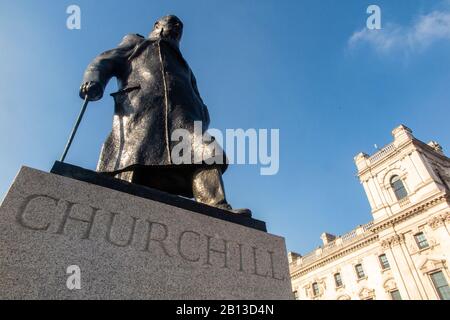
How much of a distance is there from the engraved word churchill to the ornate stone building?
2504 centimetres

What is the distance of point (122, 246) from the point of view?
184cm

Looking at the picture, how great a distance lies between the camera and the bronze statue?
110 inches

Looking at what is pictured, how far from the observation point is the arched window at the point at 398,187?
27.0 metres

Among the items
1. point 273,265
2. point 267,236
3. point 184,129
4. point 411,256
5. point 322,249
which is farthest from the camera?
point 322,249

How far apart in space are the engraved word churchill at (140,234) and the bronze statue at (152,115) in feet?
1.43

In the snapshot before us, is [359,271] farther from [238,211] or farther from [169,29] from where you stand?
[238,211]

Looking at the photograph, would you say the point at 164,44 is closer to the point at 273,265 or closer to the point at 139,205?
the point at 139,205

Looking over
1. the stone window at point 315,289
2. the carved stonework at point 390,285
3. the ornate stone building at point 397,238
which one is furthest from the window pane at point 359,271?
the stone window at point 315,289

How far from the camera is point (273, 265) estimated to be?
2.28 metres

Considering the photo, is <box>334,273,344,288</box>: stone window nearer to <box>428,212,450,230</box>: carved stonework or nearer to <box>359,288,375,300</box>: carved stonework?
<box>359,288,375,300</box>: carved stonework

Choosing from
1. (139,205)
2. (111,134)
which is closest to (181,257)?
(139,205)

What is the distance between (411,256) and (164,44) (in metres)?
26.9

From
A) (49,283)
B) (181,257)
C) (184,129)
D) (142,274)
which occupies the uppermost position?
Result: (184,129)

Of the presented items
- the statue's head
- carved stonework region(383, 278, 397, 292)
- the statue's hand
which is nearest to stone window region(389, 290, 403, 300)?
carved stonework region(383, 278, 397, 292)
